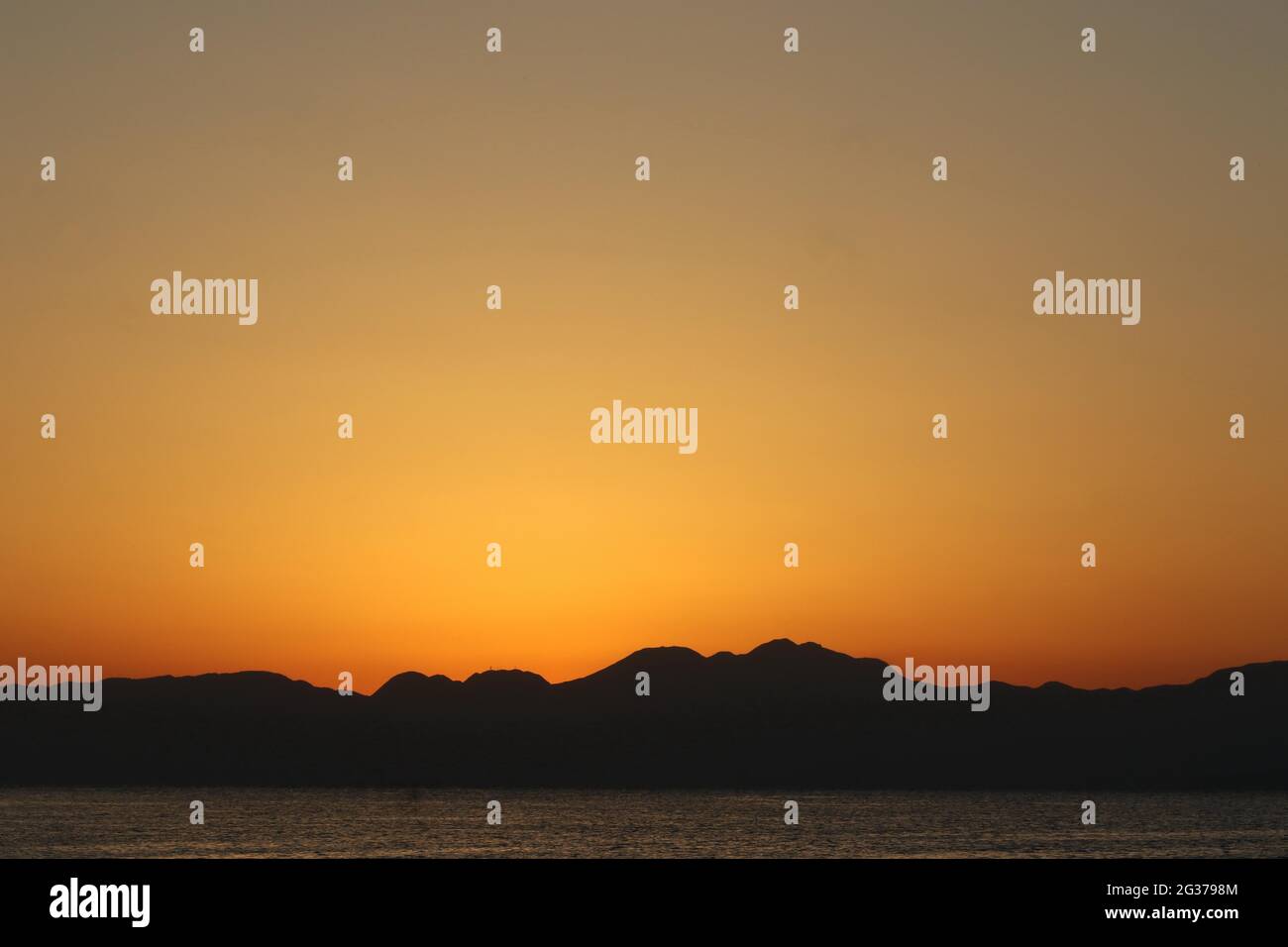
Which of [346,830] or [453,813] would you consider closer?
[346,830]

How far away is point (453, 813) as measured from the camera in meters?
200

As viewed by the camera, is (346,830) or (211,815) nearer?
(346,830)
